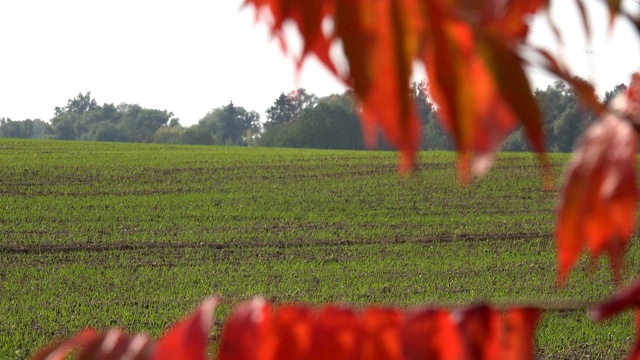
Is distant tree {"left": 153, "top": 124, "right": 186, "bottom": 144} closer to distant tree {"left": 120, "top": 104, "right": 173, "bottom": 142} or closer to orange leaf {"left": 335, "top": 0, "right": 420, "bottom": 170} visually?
distant tree {"left": 120, "top": 104, "right": 173, "bottom": 142}

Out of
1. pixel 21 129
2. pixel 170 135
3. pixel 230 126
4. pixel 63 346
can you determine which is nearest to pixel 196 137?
pixel 170 135

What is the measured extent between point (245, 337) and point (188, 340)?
0.14 feet

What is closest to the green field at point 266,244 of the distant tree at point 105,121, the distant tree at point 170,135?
the distant tree at point 170,135

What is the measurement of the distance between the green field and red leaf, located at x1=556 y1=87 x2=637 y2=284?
16.2 ft

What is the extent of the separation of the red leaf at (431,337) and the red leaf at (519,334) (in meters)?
0.04

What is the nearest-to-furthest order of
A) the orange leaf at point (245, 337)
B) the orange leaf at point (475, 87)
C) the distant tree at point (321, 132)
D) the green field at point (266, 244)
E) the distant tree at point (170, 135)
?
the orange leaf at point (475, 87), the orange leaf at point (245, 337), the green field at point (266, 244), the distant tree at point (321, 132), the distant tree at point (170, 135)

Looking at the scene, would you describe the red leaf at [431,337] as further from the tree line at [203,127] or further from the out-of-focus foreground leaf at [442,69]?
the tree line at [203,127]

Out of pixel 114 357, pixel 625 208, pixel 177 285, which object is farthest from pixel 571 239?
pixel 177 285

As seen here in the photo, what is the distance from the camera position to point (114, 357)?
49 centimetres

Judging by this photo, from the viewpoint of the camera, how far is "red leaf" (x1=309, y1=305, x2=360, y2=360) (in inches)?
19.5

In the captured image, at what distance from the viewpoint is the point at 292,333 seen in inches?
19.8

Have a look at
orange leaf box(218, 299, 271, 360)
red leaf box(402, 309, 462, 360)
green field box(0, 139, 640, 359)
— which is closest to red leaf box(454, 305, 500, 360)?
red leaf box(402, 309, 462, 360)

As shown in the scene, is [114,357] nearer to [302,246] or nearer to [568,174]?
[568,174]

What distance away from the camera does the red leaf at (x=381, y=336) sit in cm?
50
